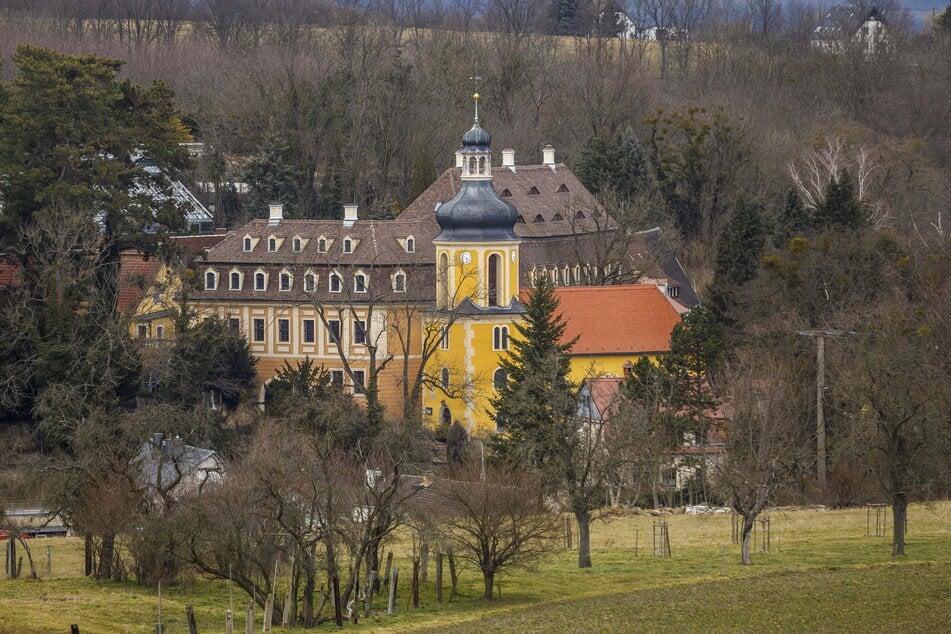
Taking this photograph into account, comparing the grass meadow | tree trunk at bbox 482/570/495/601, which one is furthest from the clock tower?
tree trunk at bbox 482/570/495/601

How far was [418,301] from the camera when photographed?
77.4m

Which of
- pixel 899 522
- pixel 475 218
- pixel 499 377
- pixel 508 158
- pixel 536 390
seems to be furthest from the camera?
pixel 508 158

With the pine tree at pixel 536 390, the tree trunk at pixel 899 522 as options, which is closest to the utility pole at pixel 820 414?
the pine tree at pixel 536 390

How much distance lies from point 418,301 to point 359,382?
145 inches

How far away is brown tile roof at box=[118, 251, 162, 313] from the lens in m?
73.0

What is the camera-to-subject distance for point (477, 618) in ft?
132

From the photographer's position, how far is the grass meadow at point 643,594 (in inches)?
1501

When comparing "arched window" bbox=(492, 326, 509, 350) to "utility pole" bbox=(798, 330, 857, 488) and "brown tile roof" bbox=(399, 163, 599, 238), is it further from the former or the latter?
"utility pole" bbox=(798, 330, 857, 488)

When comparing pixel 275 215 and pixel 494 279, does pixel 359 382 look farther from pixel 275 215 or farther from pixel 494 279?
pixel 275 215

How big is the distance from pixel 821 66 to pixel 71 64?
184 ft

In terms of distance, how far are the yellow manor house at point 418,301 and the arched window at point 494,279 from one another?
0.03m

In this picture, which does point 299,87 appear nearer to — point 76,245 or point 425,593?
point 76,245

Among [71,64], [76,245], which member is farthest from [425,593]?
[71,64]

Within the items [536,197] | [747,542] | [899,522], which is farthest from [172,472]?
[536,197]
